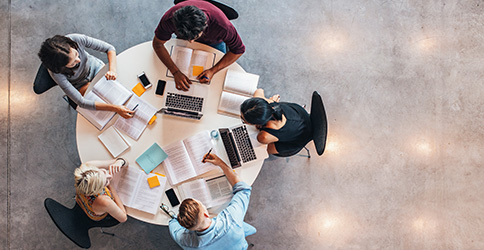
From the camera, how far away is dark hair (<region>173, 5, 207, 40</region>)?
6.36 ft

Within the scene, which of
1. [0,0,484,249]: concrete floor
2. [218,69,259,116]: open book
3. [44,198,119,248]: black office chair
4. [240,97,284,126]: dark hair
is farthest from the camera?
[0,0,484,249]: concrete floor

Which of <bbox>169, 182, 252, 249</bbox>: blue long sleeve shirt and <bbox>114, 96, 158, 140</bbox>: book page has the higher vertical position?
<bbox>114, 96, 158, 140</bbox>: book page

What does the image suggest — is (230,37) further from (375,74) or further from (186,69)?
(375,74)

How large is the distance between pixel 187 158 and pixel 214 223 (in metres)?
0.51

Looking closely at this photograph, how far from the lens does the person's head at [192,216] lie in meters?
2.01

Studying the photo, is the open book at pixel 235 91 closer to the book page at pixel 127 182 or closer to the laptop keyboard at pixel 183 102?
the laptop keyboard at pixel 183 102

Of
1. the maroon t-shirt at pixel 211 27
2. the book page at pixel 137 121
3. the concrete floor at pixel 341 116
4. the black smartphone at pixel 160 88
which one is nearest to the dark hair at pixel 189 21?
the maroon t-shirt at pixel 211 27

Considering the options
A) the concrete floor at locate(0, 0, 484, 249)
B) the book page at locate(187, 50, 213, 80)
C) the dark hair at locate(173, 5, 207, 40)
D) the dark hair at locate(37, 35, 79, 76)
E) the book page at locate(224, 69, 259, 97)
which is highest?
the dark hair at locate(173, 5, 207, 40)

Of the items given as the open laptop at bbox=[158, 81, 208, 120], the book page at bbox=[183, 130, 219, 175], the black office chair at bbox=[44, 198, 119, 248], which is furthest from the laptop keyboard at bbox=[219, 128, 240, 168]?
the black office chair at bbox=[44, 198, 119, 248]

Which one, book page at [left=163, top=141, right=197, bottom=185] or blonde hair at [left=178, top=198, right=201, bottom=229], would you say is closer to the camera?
blonde hair at [left=178, top=198, right=201, bottom=229]

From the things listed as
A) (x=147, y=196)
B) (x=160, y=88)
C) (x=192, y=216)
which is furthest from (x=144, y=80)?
(x=192, y=216)

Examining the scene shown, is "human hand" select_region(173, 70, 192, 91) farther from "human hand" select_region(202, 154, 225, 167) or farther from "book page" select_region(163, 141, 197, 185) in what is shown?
"human hand" select_region(202, 154, 225, 167)

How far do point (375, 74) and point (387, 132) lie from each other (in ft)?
2.02

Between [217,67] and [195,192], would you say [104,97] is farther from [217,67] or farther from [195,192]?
[195,192]
